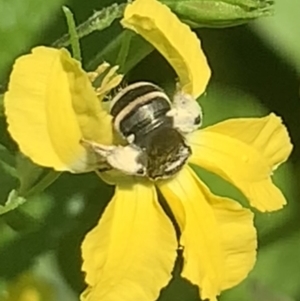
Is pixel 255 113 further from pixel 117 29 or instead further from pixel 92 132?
pixel 92 132

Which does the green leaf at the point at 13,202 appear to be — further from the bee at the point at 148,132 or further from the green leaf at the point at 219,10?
the green leaf at the point at 219,10

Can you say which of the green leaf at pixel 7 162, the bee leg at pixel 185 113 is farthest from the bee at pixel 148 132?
the green leaf at pixel 7 162

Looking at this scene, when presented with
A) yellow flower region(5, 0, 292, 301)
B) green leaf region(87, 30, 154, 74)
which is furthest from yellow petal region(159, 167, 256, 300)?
green leaf region(87, 30, 154, 74)

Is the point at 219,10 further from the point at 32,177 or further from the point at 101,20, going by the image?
the point at 32,177

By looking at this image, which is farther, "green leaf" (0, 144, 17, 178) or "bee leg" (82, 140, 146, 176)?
"green leaf" (0, 144, 17, 178)

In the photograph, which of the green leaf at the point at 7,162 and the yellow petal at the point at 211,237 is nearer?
the yellow petal at the point at 211,237

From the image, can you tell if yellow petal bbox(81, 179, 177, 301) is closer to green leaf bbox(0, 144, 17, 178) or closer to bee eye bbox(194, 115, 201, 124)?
bee eye bbox(194, 115, 201, 124)
